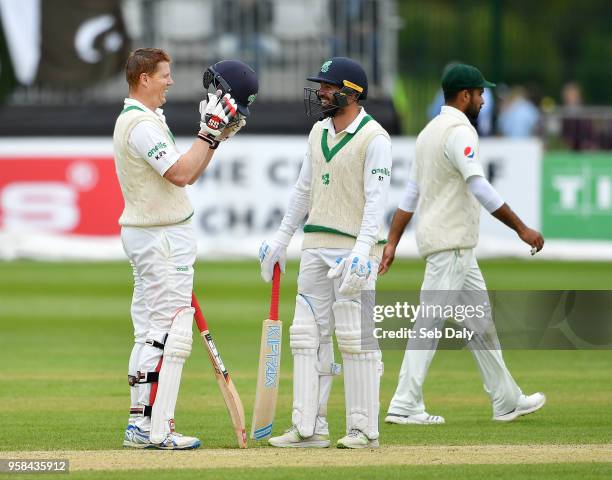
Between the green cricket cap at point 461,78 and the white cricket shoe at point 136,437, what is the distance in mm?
2963

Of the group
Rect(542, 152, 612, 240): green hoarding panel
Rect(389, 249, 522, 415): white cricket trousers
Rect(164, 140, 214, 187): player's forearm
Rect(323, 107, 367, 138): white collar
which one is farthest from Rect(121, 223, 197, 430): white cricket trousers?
Rect(542, 152, 612, 240): green hoarding panel

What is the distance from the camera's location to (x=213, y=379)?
10836 millimetres

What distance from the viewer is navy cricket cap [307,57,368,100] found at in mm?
7793

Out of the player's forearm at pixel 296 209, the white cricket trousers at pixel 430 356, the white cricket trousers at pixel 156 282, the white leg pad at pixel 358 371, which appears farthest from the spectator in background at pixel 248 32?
the white leg pad at pixel 358 371

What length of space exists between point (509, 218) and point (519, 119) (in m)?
16.5

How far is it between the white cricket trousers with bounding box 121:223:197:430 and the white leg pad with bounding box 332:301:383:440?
0.84 m

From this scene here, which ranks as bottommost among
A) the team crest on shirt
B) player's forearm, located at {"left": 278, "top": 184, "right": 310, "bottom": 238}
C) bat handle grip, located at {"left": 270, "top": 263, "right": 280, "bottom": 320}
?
bat handle grip, located at {"left": 270, "top": 263, "right": 280, "bottom": 320}

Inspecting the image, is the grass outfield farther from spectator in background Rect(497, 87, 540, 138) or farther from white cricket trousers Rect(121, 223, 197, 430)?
spectator in background Rect(497, 87, 540, 138)

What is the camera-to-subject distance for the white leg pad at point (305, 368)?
7797 millimetres

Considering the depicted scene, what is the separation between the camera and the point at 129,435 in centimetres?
778

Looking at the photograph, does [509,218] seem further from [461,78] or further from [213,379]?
[213,379]

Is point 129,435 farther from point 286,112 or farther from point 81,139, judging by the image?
point 286,112

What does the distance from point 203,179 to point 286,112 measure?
7.91 ft

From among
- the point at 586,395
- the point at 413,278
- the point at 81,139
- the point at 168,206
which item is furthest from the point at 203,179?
the point at 168,206
